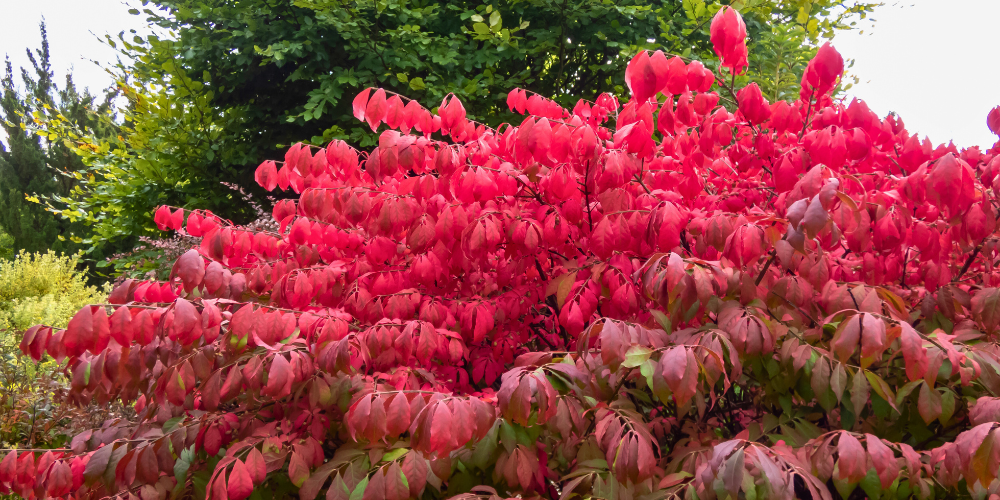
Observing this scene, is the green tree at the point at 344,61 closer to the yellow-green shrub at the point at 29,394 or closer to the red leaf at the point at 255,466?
the yellow-green shrub at the point at 29,394

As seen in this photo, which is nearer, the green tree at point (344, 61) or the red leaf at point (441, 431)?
the red leaf at point (441, 431)

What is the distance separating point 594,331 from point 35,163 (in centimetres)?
2045

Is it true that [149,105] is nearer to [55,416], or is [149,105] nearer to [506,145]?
[55,416]

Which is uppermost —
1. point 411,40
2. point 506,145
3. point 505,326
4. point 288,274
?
point 411,40

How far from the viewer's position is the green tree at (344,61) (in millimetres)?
6562

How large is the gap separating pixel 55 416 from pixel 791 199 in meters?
4.85

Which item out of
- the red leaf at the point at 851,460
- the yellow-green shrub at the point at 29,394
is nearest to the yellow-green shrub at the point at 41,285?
the yellow-green shrub at the point at 29,394

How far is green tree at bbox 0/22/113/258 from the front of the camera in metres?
15.6

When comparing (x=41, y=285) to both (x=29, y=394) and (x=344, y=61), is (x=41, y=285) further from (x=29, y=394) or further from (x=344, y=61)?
(x=344, y=61)

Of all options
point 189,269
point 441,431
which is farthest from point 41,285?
point 441,431

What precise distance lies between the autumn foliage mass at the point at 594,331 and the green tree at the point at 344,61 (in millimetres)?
4062

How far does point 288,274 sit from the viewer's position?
2475 mm

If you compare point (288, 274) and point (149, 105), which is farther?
point (149, 105)

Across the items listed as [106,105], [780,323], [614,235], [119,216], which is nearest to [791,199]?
[780,323]
